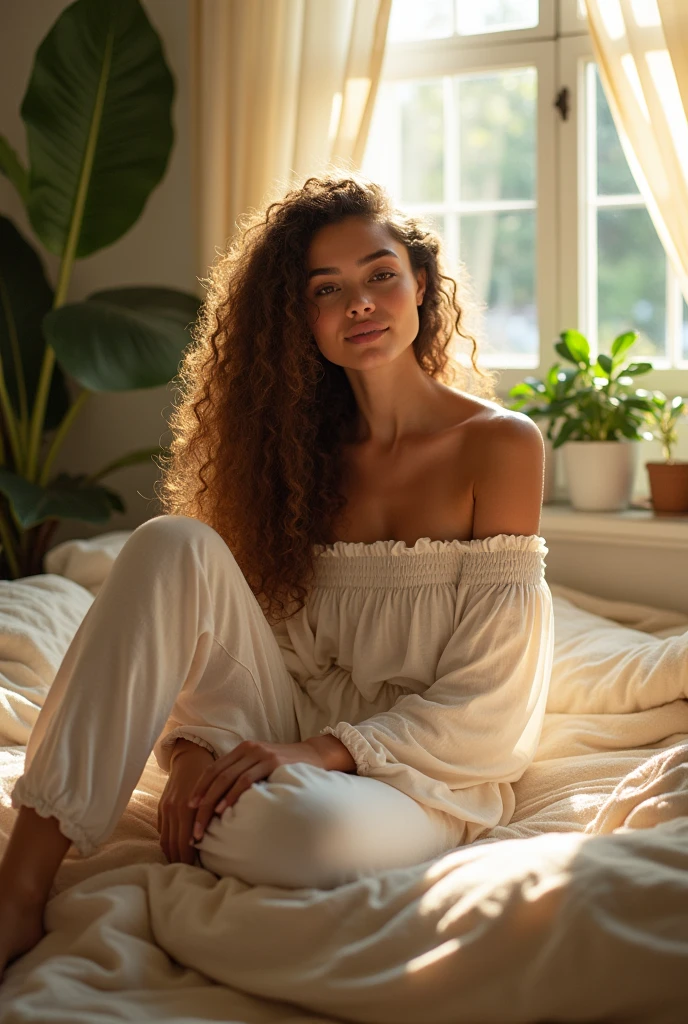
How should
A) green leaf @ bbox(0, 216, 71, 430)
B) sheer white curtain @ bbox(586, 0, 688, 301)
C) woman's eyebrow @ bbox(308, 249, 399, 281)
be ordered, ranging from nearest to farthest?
woman's eyebrow @ bbox(308, 249, 399, 281) → sheer white curtain @ bbox(586, 0, 688, 301) → green leaf @ bbox(0, 216, 71, 430)

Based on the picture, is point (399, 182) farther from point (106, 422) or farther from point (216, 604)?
point (216, 604)

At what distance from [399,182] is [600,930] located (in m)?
2.51

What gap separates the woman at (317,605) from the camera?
145 centimetres

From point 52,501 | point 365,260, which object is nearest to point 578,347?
point 365,260

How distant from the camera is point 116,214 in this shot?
9.93ft

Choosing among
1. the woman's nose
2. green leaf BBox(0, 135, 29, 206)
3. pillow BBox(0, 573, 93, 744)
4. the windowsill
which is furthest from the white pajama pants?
green leaf BBox(0, 135, 29, 206)

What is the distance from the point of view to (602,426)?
261 centimetres

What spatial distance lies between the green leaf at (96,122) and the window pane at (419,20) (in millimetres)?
638

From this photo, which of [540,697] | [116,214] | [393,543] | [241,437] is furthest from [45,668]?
[116,214]

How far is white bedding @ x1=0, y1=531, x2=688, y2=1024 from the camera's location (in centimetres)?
111

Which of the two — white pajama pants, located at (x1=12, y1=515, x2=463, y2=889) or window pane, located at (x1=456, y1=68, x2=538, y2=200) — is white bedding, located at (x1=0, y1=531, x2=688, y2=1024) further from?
window pane, located at (x1=456, y1=68, x2=538, y2=200)

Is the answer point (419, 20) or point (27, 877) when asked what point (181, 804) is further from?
point (419, 20)

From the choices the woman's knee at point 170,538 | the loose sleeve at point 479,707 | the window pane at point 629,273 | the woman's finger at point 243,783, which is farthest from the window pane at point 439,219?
the woman's finger at point 243,783

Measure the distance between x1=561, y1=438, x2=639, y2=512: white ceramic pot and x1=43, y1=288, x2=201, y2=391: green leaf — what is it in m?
1.03
